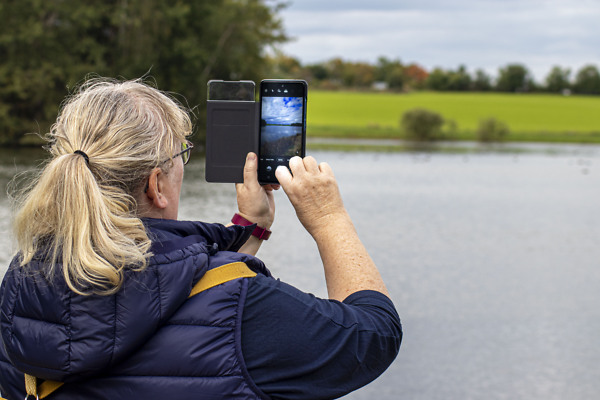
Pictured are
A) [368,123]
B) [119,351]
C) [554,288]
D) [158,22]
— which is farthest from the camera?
[368,123]

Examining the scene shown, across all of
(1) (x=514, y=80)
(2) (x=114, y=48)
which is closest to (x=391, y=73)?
(1) (x=514, y=80)

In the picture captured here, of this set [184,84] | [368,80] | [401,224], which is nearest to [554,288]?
[401,224]

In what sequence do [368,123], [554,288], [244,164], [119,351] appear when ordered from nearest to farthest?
[119,351] < [244,164] < [554,288] < [368,123]

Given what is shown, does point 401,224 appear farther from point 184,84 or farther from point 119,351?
point 184,84

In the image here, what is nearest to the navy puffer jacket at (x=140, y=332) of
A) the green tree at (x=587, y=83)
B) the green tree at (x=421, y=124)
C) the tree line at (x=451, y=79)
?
the green tree at (x=421, y=124)

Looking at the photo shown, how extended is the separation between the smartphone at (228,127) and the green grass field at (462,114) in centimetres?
4660

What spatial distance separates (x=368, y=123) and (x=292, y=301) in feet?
190

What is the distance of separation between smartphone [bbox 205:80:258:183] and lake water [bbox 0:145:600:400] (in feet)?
2.01

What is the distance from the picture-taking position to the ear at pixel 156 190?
5.38 ft

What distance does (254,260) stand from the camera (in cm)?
164

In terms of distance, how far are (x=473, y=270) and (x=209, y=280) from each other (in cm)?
987

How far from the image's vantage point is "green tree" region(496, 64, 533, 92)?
3917 inches

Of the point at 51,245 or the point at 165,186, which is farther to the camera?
the point at 165,186

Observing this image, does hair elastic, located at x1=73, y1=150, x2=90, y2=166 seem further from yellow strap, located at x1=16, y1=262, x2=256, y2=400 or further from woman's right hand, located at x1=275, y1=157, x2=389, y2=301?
woman's right hand, located at x1=275, y1=157, x2=389, y2=301
